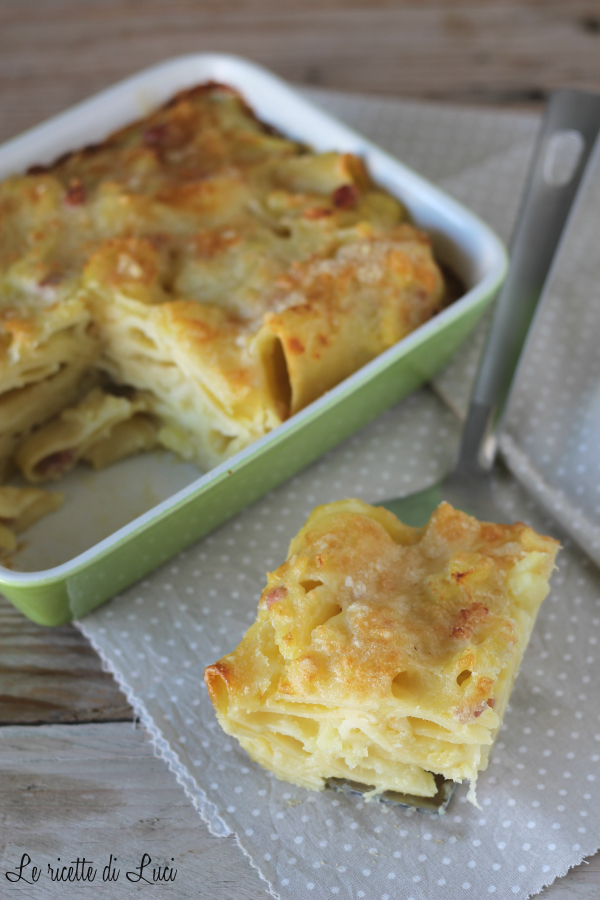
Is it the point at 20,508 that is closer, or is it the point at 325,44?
the point at 20,508

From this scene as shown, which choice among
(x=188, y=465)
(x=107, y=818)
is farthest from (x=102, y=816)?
(x=188, y=465)

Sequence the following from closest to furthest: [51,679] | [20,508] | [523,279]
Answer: [51,679] < [20,508] < [523,279]

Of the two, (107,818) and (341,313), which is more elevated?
(341,313)

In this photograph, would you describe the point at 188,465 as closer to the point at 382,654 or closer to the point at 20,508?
the point at 20,508

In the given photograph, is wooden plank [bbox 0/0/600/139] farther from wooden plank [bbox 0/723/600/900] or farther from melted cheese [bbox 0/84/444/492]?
wooden plank [bbox 0/723/600/900]

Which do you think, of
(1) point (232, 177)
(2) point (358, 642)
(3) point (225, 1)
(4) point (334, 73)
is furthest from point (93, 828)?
(3) point (225, 1)

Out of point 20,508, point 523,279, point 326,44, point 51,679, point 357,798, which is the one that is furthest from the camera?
point 326,44

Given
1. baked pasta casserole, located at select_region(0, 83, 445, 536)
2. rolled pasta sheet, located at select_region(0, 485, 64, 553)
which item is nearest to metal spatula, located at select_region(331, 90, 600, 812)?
baked pasta casserole, located at select_region(0, 83, 445, 536)
